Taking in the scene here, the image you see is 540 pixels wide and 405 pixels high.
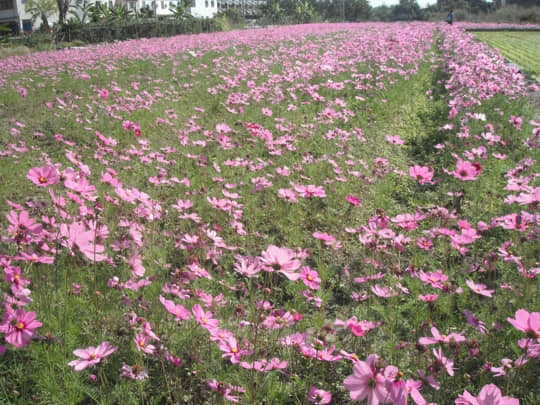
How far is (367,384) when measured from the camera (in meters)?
1.05

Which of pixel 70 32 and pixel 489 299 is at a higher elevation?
pixel 70 32

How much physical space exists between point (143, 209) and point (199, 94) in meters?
5.24

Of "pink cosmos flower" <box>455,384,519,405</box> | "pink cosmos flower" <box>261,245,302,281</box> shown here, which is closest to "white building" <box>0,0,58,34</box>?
"pink cosmos flower" <box>261,245,302,281</box>

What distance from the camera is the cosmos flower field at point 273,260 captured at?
1.56 m

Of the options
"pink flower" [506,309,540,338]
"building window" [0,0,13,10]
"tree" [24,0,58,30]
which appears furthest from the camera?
"building window" [0,0,13,10]

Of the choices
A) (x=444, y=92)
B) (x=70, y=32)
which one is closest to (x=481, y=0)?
(x=70, y=32)

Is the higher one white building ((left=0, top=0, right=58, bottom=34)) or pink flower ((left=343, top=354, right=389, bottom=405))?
white building ((left=0, top=0, right=58, bottom=34))

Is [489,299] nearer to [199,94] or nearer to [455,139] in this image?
[455,139]

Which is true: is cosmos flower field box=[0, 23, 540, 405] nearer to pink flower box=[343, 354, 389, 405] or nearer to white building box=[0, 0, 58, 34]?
pink flower box=[343, 354, 389, 405]

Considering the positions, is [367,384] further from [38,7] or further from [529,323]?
[38,7]

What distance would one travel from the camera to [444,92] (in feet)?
27.0

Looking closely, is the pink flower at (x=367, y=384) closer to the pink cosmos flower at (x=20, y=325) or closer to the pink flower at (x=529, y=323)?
the pink flower at (x=529, y=323)

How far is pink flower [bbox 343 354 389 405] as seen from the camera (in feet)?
3.40

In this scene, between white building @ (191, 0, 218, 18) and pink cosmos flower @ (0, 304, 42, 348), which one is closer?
pink cosmos flower @ (0, 304, 42, 348)
